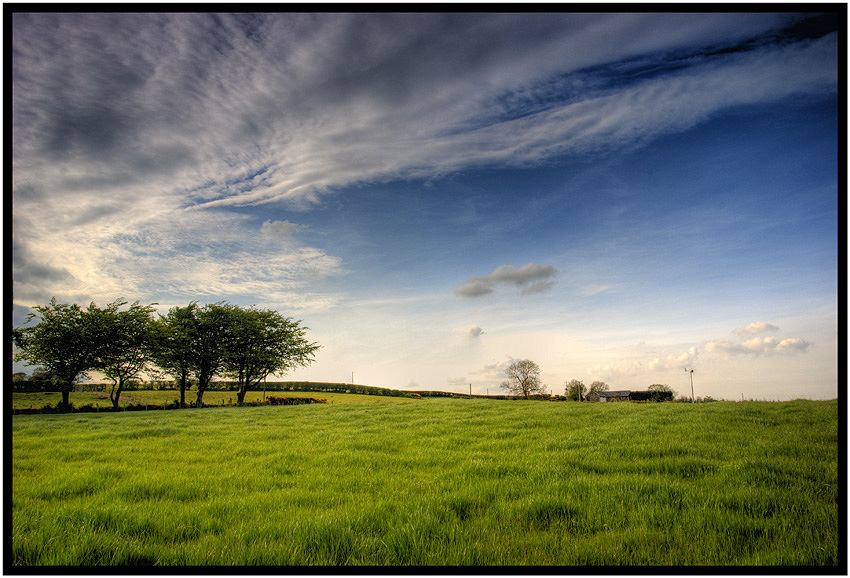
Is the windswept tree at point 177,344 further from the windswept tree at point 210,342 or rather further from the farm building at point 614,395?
the farm building at point 614,395

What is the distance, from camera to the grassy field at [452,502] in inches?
166

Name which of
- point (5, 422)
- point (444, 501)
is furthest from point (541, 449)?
point (5, 422)

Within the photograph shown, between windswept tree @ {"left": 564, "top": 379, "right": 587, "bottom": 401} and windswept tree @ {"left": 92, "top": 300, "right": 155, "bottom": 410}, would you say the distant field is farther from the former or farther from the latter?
windswept tree @ {"left": 564, "top": 379, "right": 587, "bottom": 401}

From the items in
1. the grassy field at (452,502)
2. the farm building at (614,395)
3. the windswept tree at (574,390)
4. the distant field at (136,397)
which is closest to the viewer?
the grassy field at (452,502)

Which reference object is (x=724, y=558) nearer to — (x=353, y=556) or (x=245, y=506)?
(x=353, y=556)

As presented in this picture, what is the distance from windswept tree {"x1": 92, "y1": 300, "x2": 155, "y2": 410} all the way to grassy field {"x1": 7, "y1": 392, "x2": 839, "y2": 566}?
3243 centimetres

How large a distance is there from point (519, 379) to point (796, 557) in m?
66.1

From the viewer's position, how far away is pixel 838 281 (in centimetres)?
455

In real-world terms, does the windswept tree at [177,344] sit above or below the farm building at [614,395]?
above

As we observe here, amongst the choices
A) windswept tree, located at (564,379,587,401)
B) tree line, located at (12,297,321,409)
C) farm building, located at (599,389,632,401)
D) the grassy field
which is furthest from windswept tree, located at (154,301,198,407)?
farm building, located at (599,389,632,401)

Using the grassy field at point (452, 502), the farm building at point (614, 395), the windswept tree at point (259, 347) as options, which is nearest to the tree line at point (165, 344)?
the windswept tree at point (259, 347)

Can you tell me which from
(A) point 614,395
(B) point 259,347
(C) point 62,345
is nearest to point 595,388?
(A) point 614,395

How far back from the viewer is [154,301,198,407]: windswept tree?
41.6m

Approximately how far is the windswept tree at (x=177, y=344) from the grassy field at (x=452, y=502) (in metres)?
34.1
